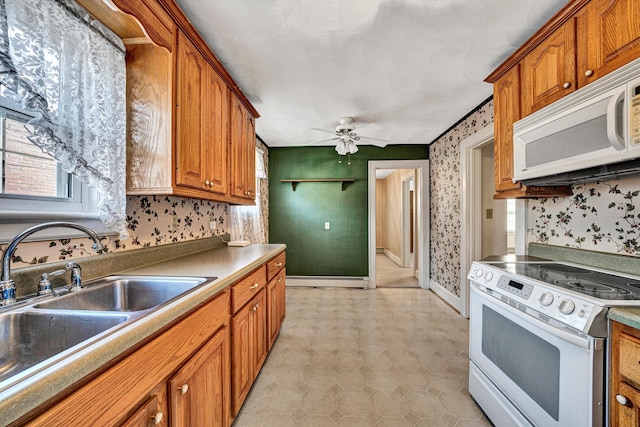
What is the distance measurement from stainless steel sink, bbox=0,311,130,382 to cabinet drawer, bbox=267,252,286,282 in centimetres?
131

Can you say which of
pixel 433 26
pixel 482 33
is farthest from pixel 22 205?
pixel 482 33

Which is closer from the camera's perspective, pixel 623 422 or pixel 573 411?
pixel 623 422

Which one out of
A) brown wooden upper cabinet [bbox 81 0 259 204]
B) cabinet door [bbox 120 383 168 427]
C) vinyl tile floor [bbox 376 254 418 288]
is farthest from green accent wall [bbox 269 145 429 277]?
cabinet door [bbox 120 383 168 427]

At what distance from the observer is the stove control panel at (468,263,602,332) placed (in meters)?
0.99

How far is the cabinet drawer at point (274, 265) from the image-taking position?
2146 millimetres

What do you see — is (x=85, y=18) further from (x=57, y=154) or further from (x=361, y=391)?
(x=361, y=391)

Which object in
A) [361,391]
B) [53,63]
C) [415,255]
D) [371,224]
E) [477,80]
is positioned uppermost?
[477,80]

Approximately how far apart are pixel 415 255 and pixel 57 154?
4925 mm

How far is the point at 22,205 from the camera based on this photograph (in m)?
1.05

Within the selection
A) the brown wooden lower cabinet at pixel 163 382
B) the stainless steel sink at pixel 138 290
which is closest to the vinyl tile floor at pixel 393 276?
the brown wooden lower cabinet at pixel 163 382

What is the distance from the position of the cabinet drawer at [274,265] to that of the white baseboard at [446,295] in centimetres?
226

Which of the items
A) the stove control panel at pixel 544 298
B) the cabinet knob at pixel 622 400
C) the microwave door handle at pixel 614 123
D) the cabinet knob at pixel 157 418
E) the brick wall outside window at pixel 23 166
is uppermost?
the microwave door handle at pixel 614 123

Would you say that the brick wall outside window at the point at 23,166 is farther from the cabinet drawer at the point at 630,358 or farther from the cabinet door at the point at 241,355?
the cabinet drawer at the point at 630,358

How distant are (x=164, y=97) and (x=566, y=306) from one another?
210cm
